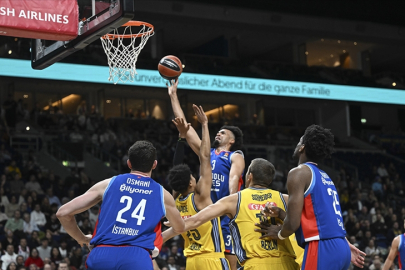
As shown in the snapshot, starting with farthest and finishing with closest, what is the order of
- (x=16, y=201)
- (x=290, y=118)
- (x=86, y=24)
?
(x=290, y=118) → (x=16, y=201) → (x=86, y=24)

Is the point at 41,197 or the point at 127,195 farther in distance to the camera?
the point at 41,197

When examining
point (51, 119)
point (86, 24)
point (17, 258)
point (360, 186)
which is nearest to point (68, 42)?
point (86, 24)

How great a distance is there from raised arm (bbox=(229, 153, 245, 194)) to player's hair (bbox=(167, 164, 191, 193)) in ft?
2.39

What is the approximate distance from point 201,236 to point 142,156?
1.87 m

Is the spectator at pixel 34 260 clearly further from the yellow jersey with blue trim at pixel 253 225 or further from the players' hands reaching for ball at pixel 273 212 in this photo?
the players' hands reaching for ball at pixel 273 212

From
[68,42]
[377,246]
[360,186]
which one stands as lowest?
[377,246]

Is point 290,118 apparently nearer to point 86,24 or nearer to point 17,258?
point 17,258

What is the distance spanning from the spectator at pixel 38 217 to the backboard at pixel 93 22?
25.5ft

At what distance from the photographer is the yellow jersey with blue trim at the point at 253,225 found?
5.18 m

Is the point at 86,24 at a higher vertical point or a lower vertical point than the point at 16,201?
higher

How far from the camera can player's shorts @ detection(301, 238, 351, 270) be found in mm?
4457

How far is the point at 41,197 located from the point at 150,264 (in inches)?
457

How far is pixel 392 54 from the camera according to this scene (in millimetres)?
32000

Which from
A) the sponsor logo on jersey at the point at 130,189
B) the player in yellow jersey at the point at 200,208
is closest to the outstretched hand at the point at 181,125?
the player in yellow jersey at the point at 200,208
